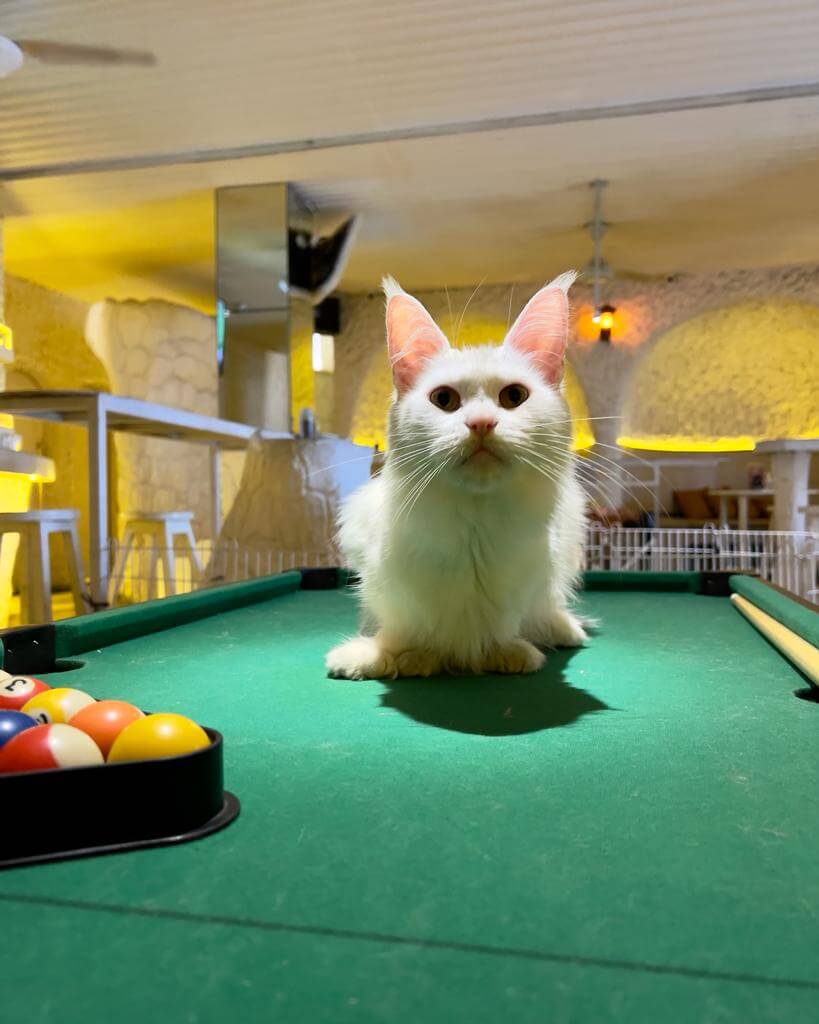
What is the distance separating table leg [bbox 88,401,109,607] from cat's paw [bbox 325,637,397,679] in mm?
2456

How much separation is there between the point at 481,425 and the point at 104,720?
806 millimetres

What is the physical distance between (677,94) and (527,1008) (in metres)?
5.40

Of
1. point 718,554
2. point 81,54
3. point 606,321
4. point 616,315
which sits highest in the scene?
point 81,54

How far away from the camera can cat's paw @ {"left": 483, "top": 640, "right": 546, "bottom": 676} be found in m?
1.72

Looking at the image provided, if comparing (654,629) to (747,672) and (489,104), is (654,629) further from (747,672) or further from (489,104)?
(489,104)

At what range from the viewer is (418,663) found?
5.63 feet

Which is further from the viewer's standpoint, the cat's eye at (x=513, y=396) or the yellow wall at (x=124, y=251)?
the yellow wall at (x=124, y=251)

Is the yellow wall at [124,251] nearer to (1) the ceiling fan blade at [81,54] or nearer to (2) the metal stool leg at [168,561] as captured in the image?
(1) the ceiling fan blade at [81,54]

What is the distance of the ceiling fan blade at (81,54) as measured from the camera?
411cm

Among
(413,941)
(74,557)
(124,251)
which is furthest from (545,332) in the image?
(124,251)

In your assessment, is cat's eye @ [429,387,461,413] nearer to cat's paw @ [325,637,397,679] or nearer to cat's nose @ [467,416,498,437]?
cat's nose @ [467,416,498,437]

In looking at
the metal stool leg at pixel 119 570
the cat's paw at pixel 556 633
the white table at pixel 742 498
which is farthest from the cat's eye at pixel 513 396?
the white table at pixel 742 498

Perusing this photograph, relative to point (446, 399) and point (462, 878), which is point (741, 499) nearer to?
point (446, 399)

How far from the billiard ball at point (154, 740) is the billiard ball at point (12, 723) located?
0.11 meters
